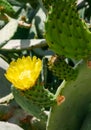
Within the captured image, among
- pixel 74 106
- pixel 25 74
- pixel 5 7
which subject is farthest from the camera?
pixel 5 7

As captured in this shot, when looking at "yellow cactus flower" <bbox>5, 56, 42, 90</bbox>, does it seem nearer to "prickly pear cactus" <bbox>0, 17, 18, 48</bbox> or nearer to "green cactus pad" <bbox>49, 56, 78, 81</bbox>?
"green cactus pad" <bbox>49, 56, 78, 81</bbox>

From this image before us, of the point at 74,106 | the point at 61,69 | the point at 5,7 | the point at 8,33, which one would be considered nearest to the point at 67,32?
the point at 61,69

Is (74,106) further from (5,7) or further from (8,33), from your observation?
(5,7)

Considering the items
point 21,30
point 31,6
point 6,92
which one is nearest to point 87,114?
point 6,92

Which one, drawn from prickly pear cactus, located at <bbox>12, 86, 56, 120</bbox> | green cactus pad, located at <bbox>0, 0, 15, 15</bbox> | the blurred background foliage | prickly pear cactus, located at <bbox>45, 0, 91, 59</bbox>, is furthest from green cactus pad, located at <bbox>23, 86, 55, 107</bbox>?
green cactus pad, located at <bbox>0, 0, 15, 15</bbox>

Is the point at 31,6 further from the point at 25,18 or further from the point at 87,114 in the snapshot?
the point at 87,114

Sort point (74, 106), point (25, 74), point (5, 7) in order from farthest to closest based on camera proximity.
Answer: point (5, 7) < point (74, 106) < point (25, 74)
